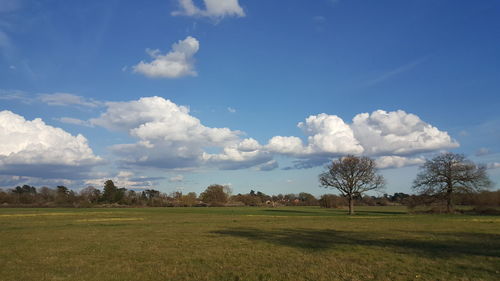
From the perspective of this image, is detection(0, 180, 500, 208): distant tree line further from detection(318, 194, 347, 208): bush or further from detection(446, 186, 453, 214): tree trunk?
detection(446, 186, 453, 214): tree trunk

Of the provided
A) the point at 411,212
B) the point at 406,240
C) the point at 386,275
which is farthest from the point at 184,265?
the point at 411,212

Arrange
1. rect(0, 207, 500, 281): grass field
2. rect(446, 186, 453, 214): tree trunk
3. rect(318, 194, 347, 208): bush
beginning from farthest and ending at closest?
rect(318, 194, 347, 208): bush, rect(446, 186, 453, 214): tree trunk, rect(0, 207, 500, 281): grass field

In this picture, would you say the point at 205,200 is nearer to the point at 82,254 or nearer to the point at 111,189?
the point at 111,189

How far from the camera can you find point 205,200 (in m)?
166

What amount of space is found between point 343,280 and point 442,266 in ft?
16.0

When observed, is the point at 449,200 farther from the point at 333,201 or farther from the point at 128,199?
the point at 128,199

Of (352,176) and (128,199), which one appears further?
(128,199)

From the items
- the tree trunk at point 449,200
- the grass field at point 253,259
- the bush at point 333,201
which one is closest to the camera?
the grass field at point 253,259

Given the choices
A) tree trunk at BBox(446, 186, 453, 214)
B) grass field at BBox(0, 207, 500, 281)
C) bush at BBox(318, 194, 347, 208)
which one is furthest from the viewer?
bush at BBox(318, 194, 347, 208)

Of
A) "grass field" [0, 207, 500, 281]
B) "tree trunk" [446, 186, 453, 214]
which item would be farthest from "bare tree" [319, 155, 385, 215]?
"grass field" [0, 207, 500, 281]

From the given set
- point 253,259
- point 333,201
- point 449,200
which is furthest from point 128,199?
point 253,259

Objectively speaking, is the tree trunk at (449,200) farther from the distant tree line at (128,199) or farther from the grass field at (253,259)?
the grass field at (253,259)

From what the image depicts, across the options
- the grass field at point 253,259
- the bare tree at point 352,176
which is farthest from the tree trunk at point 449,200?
the grass field at point 253,259

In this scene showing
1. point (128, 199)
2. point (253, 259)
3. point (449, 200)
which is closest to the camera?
point (253, 259)
